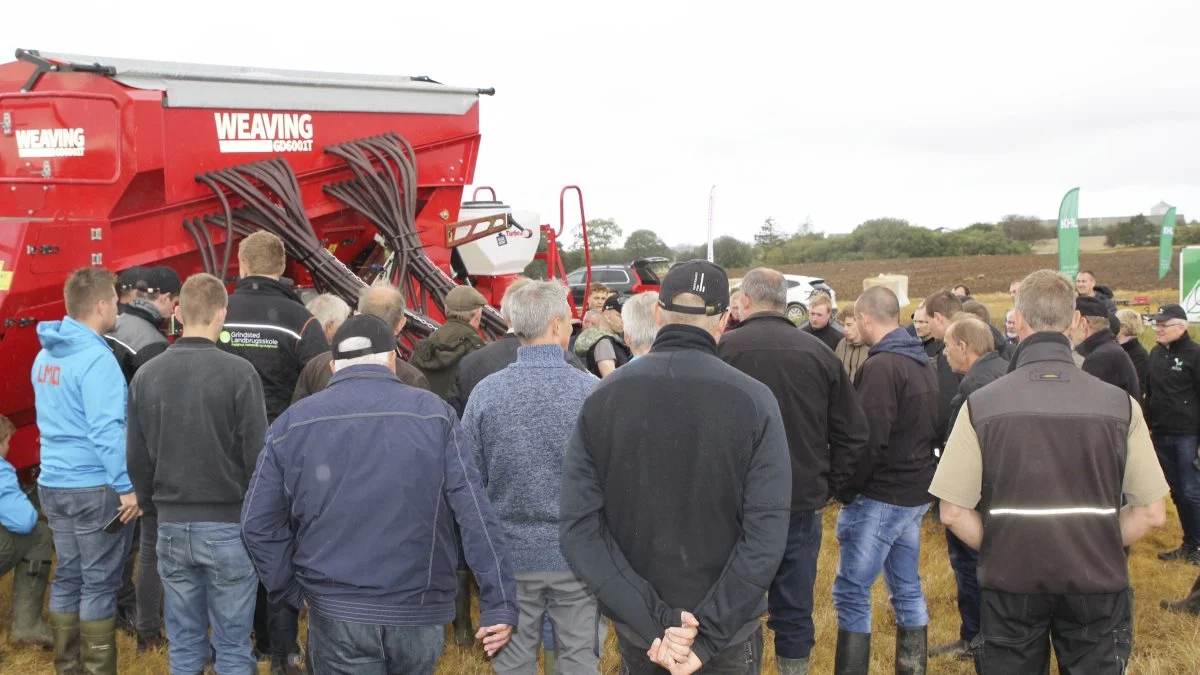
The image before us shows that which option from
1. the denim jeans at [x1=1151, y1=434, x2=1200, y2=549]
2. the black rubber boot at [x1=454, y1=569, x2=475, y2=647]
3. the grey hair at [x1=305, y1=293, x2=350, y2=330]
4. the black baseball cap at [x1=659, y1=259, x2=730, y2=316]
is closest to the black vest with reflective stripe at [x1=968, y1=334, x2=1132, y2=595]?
the black baseball cap at [x1=659, y1=259, x2=730, y2=316]

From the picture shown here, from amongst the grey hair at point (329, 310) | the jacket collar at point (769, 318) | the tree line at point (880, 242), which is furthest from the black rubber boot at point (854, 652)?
the tree line at point (880, 242)

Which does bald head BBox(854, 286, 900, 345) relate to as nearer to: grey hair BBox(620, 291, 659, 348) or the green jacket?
grey hair BBox(620, 291, 659, 348)

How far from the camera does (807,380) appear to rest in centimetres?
387

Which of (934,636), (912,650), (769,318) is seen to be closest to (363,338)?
(769,318)

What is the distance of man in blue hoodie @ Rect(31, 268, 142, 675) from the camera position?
4.07 metres

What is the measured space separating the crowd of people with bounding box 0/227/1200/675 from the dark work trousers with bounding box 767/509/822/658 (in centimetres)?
1

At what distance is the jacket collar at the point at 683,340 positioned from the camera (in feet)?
8.86

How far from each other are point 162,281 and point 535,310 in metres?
2.66

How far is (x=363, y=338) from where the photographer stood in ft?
9.51

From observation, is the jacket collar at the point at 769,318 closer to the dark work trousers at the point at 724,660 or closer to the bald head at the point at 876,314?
the bald head at the point at 876,314

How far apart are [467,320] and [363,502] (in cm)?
242

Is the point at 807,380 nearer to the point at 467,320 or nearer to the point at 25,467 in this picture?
the point at 467,320

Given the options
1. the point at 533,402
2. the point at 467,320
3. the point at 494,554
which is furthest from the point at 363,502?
the point at 467,320

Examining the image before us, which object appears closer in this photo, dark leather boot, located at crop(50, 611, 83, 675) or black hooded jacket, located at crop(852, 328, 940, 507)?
black hooded jacket, located at crop(852, 328, 940, 507)
